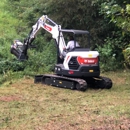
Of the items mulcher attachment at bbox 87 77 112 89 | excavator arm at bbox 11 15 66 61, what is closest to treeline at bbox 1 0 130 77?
excavator arm at bbox 11 15 66 61

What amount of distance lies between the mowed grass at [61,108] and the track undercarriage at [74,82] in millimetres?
221

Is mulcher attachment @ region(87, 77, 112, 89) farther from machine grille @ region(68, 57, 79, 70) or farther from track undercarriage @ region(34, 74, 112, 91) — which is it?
machine grille @ region(68, 57, 79, 70)

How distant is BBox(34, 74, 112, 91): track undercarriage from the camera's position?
36.3ft

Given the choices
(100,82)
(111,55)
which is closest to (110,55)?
(111,55)

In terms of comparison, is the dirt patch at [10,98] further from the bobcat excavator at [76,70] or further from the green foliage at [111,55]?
the green foliage at [111,55]

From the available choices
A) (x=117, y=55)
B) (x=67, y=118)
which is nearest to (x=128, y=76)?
(x=117, y=55)

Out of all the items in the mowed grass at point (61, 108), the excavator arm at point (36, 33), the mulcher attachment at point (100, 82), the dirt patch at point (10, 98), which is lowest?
the mowed grass at point (61, 108)

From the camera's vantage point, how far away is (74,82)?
11312mm

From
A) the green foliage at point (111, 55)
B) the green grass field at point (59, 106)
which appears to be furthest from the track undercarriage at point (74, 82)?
the green foliage at point (111, 55)

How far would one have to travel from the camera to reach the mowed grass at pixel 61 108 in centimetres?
680

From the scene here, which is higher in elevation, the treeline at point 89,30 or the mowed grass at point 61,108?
the treeline at point 89,30

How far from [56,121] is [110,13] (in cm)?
253

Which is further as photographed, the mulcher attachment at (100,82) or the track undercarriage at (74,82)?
the mulcher attachment at (100,82)

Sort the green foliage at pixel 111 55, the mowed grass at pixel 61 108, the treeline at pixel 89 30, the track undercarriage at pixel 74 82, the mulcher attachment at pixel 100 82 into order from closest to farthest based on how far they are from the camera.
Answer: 1. the mowed grass at pixel 61 108
2. the track undercarriage at pixel 74 82
3. the mulcher attachment at pixel 100 82
4. the treeline at pixel 89 30
5. the green foliage at pixel 111 55
